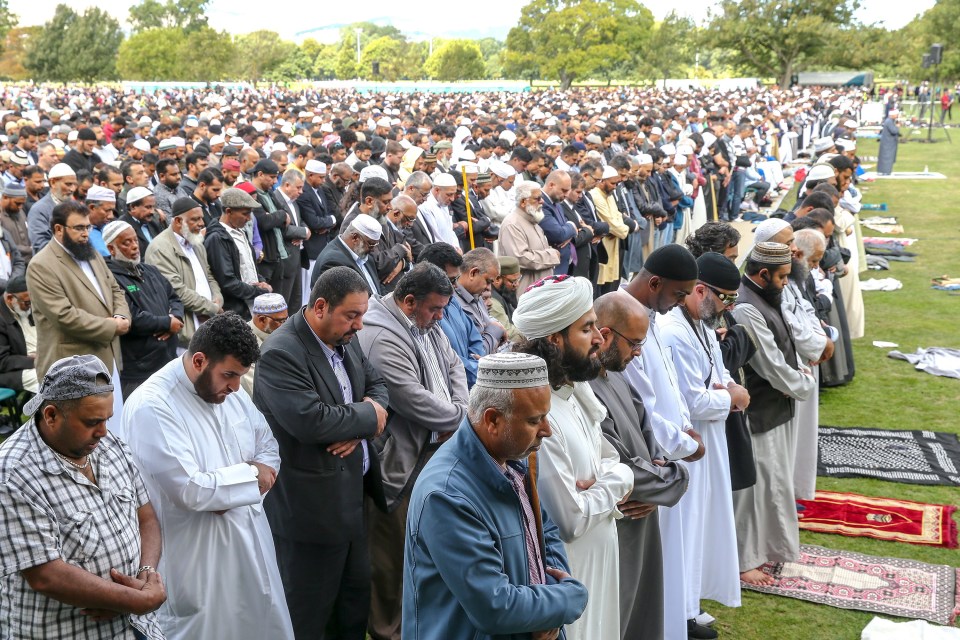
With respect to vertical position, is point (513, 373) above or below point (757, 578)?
above

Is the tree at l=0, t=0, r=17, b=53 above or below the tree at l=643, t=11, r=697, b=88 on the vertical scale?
above

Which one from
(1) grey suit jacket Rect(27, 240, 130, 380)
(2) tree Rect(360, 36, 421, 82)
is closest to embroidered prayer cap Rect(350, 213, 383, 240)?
(1) grey suit jacket Rect(27, 240, 130, 380)

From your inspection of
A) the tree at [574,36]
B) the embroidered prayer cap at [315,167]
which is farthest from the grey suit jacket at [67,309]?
the tree at [574,36]

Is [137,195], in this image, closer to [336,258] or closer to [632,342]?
[336,258]

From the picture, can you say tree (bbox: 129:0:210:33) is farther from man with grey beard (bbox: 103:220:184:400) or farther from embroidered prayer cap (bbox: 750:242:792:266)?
embroidered prayer cap (bbox: 750:242:792:266)

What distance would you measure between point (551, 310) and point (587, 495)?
66 centimetres

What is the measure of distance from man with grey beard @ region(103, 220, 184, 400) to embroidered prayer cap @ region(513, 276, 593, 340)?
3061 mm

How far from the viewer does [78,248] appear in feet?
17.4

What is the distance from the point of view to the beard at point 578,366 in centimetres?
337

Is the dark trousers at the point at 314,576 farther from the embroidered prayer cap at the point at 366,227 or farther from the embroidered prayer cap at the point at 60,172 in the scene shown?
the embroidered prayer cap at the point at 60,172

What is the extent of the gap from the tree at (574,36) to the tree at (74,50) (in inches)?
→ 1133

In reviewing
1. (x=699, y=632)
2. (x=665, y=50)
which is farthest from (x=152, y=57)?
(x=699, y=632)

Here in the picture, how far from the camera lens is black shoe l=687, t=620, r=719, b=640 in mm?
4621

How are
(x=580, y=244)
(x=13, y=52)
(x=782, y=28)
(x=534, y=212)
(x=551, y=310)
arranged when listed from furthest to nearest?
(x=13, y=52), (x=782, y=28), (x=580, y=244), (x=534, y=212), (x=551, y=310)
